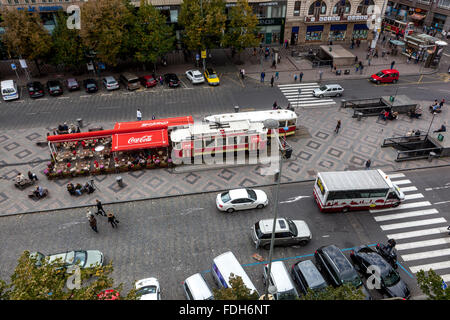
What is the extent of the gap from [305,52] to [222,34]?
1767 cm

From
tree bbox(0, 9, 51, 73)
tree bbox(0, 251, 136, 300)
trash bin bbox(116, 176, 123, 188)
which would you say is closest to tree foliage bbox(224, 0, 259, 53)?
tree bbox(0, 9, 51, 73)

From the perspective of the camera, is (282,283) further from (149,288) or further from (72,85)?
(72,85)

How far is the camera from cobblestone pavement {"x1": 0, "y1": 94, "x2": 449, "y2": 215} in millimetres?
28531

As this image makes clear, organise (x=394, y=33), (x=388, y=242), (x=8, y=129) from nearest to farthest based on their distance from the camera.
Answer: (x=388, y=242)
(x=8, y=129)
(x=394, y=33)

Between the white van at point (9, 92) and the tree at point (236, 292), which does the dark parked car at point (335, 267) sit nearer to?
the tree at point (236, 292)

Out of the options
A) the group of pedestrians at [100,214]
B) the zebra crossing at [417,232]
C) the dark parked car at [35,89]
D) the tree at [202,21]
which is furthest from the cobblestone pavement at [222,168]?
the tree at [202,21]

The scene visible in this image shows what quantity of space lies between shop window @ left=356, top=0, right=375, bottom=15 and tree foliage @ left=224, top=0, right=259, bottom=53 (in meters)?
23.0

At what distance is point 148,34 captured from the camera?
4738 cm

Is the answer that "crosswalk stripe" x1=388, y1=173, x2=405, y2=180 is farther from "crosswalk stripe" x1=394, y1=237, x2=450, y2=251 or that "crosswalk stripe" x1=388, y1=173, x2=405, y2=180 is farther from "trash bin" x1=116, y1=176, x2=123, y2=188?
"trash bin" x1=116, y1=176, x2=123, y2=188

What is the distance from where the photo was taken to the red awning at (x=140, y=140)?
31094mm

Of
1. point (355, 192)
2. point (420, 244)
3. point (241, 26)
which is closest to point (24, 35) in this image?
point (241, 26)

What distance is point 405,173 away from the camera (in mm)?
30953
